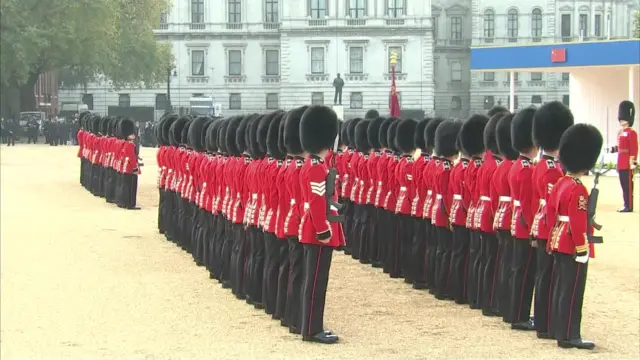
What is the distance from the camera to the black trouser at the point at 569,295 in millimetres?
7973

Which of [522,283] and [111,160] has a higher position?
[111,160]

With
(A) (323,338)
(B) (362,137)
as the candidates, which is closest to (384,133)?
(B) (362,137)

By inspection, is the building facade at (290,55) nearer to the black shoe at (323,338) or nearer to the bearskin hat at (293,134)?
the bearskin hat at (293,134)

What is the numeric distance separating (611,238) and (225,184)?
251 inches

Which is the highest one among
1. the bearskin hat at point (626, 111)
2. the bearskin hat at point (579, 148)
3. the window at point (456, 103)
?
the window at point (456, 103)

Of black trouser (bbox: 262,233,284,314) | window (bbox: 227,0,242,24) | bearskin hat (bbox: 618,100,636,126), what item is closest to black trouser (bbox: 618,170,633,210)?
bearskin hat (bbox: 618,100,636,126)

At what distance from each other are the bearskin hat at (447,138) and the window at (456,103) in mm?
59945

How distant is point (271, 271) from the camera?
9156 millimetres

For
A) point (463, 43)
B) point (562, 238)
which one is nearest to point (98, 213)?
point (562, 238)

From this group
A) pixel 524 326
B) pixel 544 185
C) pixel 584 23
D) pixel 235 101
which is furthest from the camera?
pixel 235 101

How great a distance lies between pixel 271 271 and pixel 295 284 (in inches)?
22.1

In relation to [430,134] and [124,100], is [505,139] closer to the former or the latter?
[430,134]

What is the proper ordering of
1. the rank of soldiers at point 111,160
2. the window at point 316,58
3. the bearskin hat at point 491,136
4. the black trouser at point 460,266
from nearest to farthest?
the bearskin hat at point 491,136 → the black trouser at point 460,266 → the rank of soldiers at point 111,160 → the window at point 316,58

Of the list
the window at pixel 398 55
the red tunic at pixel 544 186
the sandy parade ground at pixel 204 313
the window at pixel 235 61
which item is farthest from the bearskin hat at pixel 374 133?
the window at pixel 235 61
